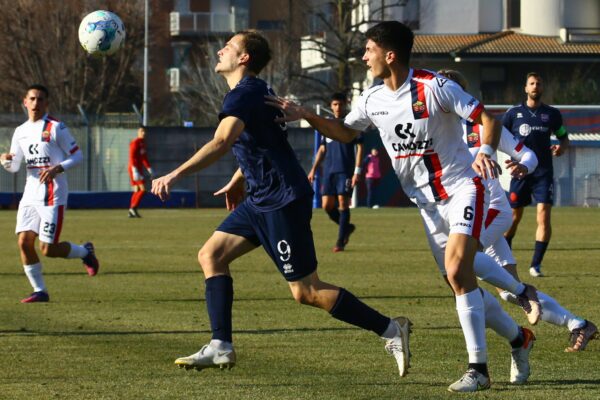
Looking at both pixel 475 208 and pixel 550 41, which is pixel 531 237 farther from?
pixel 550 41

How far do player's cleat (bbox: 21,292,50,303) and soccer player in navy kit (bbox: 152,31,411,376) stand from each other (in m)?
5.29

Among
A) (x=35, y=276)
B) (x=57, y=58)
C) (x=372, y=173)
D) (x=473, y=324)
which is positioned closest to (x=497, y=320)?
(x=473, y=324)

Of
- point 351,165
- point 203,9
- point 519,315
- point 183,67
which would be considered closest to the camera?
point 519,315

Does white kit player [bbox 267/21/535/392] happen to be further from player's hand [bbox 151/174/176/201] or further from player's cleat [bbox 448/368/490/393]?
player's hand [bbox 151/174/176/201]

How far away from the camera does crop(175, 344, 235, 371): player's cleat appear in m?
7.69

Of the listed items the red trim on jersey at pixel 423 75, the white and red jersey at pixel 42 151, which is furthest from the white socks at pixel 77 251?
the red trim on jersey at pixel 423 75

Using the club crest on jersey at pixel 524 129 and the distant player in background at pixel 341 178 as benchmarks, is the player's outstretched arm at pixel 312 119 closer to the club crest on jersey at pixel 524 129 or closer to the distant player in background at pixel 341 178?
the club crest on jersey at pixel 524 129

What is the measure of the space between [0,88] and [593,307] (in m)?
47.8

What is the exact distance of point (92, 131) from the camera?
3878cm

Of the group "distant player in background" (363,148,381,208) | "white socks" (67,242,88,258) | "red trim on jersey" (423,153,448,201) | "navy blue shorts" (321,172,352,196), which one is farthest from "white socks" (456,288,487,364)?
"distant player in background" (363,148,381,208)

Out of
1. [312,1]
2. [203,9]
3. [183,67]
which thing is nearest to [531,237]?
[312,1]

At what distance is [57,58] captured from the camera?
55.2 m

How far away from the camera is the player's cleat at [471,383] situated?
7398mm

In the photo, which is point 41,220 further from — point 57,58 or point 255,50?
point 57,58
